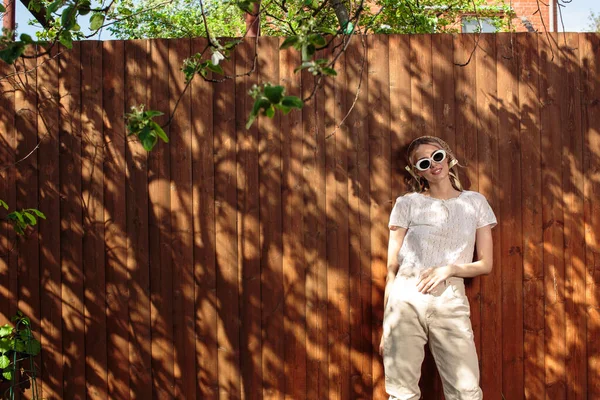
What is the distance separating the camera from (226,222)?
3572 mm

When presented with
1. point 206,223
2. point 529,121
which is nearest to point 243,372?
point 206,223

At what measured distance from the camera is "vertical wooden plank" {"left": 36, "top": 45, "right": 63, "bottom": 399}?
3559 millimetres

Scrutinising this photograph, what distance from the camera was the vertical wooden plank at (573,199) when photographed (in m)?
3.60

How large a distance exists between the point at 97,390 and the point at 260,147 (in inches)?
61.3

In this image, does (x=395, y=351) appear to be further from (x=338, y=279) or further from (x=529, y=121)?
(x=529, y=121)

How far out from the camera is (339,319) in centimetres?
360

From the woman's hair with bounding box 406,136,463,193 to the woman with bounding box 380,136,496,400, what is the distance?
19 millimetres

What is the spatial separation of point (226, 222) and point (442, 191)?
3.70ft

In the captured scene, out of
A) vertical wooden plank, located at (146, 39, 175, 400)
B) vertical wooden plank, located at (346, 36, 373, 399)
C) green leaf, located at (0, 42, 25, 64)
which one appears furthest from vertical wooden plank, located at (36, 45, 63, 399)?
green leaf, located at (0, 42, 25, 64)

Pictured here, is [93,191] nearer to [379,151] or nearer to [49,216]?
[49,216]

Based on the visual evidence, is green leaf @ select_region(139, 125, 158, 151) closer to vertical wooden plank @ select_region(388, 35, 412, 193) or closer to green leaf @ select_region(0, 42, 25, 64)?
green leaf @ select_region(0, 42, 25, 64)

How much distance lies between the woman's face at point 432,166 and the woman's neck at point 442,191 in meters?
0.03

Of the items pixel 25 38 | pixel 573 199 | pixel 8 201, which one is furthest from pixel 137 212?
pixel 573 199

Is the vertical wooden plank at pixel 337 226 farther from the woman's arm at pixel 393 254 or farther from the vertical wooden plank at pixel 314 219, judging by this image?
the woman's arm at pixel 393 254
